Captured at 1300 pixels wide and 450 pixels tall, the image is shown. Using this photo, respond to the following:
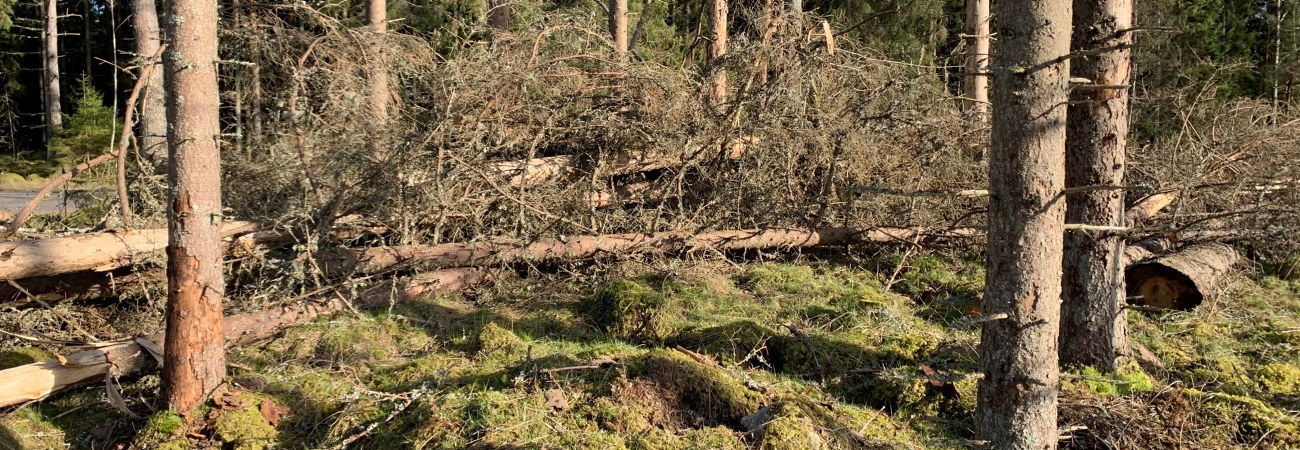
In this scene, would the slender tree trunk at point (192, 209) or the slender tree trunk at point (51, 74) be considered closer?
the slender tree trunk at point (192, 209)

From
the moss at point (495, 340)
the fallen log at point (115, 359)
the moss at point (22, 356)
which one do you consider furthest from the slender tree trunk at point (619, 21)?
the moss at point (22, 356)

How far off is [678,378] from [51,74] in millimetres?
24609

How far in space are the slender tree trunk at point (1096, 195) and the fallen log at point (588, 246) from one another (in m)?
2.72

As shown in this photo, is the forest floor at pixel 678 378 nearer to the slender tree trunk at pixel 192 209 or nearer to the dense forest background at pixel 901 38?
the slender tree trunk at pixel 192 209

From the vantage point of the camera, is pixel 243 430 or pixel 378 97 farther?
pixel 378 97

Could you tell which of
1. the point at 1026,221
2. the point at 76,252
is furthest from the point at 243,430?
the point at 1026,221

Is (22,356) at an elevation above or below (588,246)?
below

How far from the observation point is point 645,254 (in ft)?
23.8

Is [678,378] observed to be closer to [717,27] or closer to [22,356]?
[22,356]

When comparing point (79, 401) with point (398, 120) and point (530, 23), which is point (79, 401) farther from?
point (530, 23)

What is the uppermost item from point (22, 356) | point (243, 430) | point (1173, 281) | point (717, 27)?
point (717, 27)

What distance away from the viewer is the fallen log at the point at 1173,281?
6309 millimetres

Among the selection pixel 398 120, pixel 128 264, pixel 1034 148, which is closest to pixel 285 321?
pixel 128 264

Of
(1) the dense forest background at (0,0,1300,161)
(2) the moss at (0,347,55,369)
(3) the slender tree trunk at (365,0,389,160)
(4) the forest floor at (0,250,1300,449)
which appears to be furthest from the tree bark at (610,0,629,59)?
(2) the moss at (0,347,55,369)
